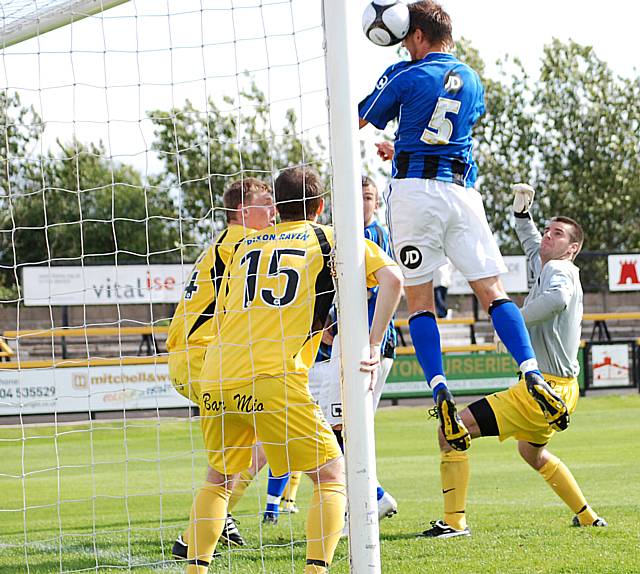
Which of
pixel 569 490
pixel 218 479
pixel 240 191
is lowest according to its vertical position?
pixel 569 490

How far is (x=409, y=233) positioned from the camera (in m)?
5.53

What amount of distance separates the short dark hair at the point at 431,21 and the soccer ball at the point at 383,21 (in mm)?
145

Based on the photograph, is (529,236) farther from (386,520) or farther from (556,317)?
(386,520)

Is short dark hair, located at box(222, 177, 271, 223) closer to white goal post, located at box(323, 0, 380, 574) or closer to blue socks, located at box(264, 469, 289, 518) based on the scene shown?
white goal post, located at box(323, 0, 380, 574)

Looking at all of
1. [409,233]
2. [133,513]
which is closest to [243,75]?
[409,233]

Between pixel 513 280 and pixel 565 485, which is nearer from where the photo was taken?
pixel 565 485

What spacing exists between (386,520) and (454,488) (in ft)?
3.69

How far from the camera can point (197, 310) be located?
6230 millimetres

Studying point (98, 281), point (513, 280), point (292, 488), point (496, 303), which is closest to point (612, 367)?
point (513, 280)

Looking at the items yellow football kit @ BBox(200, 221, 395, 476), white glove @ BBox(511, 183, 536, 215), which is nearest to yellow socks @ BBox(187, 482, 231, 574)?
yellow football kit @ BBox(200, 221, 395, 476)

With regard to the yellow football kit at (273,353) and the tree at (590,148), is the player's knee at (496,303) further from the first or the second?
the tree at (590,148)

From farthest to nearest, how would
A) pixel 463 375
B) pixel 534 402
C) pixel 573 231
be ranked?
pixel 463 375 < pixel 573 231 < pixel 534 402

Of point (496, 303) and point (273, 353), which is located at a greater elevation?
point (496, 303)

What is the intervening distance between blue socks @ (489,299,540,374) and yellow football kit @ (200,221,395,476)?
1245mm
